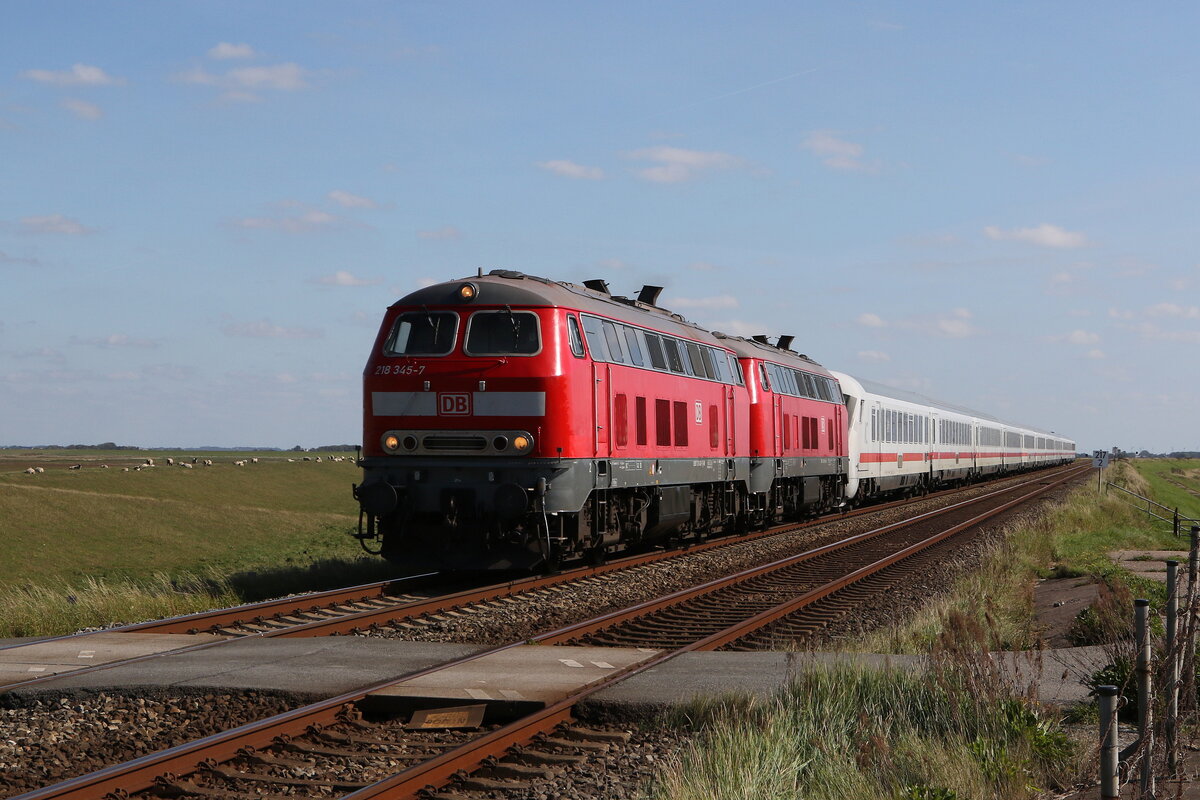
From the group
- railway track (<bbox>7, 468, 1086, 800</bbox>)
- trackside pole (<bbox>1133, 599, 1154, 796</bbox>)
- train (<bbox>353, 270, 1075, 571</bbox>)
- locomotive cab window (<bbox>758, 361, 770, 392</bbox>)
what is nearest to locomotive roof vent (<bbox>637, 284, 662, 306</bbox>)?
train (<bbox>353, 270, 1075, 571</bbox>)

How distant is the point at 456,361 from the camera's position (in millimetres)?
15898

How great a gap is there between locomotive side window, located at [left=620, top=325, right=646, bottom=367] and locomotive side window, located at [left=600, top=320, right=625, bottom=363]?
370 millimetres

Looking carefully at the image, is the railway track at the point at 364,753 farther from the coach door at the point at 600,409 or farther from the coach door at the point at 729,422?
the coach door at the point at 729,422

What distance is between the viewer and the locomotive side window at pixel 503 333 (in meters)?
15.9

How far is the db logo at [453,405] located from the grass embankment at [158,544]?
341 centimetres

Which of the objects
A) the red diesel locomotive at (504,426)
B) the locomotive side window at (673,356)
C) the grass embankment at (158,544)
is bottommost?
the grass embankment at (158,544)

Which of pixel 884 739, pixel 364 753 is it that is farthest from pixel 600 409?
pixel 884 739

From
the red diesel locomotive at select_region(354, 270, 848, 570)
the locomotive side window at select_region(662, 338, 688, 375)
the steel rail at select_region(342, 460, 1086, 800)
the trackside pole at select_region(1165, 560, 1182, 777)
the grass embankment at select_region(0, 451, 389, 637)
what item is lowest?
the grass embankment at select_region(0, 451, 389, 637)

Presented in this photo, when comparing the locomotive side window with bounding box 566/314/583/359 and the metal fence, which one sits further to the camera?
the locomotive side window with bounding box 566/314/583/359

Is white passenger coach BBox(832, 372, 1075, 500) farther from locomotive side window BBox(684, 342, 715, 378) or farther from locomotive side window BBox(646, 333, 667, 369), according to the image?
locomotive side window BBox(646, 333, 667, 369)

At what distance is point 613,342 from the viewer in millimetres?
17734

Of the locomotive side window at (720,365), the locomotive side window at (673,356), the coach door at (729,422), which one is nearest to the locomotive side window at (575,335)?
the locomotive side window at (673,356)

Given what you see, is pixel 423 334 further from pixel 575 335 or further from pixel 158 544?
pixel 158 544

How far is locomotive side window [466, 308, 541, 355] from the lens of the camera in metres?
15.9
